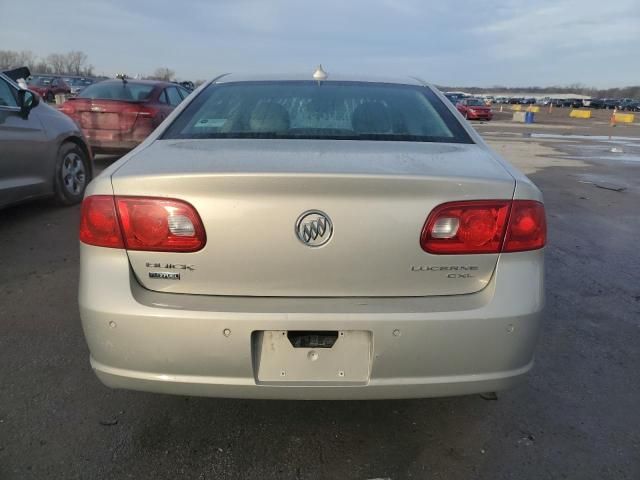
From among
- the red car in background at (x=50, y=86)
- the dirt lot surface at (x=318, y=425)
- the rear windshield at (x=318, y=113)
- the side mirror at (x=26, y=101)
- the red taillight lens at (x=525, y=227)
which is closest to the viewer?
the red taillight lens at (x=525, y=227)

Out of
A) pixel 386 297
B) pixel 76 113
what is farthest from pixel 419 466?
pixel 76 113

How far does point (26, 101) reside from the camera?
210 inches

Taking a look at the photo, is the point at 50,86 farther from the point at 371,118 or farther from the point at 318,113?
the point at 371,118

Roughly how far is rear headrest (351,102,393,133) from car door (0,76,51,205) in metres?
3.84

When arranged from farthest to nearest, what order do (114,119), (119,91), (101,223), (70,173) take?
(119,91) → (114,119) → (70,173) → (101,223)

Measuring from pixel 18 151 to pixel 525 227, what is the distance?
494 centimetres

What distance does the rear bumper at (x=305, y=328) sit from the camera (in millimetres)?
1849

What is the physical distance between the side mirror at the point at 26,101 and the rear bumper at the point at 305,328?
4.09 meters

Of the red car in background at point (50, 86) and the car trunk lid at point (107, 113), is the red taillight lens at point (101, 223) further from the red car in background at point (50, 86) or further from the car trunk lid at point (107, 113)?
the red car in background at point (50, 86)

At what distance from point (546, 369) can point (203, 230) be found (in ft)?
7.01

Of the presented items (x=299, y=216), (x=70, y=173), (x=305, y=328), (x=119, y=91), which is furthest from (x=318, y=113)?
(x=119, y=91)

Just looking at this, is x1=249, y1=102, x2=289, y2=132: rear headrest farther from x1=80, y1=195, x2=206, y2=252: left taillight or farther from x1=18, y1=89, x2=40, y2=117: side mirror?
x1=18, y1=89, x2=40, y2=117: side mirror

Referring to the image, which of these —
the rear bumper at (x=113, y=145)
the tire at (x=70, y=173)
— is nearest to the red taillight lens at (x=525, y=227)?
the tire at (x=70, y=173)

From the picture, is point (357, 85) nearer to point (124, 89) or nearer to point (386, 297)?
point (386, 297)
